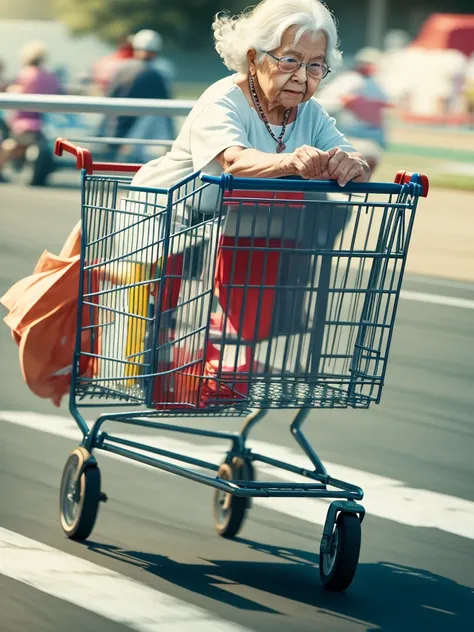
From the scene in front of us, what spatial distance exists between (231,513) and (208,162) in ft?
4.54

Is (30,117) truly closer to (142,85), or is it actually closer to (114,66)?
(142,85)

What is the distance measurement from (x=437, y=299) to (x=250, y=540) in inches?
243

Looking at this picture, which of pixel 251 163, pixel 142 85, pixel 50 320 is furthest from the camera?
pixel 142 85

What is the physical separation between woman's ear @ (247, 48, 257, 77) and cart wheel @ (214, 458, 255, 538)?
1.44m

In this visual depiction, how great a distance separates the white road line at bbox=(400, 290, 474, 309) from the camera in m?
11.0

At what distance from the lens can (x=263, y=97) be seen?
186 inches

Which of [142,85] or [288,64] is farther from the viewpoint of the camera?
[142,85]

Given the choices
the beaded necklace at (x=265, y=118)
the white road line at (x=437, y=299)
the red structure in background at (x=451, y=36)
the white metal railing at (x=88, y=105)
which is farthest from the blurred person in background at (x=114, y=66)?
the beaded necklace at (x=265, y=118)

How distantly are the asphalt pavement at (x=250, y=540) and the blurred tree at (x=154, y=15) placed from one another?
187ft

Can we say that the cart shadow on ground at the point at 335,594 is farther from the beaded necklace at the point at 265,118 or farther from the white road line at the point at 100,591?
the beaded necklace at the point at 265,118

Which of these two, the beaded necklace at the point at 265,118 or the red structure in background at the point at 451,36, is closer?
the beaded necklace at the point at 265,118

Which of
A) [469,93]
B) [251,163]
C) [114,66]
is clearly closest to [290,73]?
[251,163]

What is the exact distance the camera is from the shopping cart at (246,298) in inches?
175

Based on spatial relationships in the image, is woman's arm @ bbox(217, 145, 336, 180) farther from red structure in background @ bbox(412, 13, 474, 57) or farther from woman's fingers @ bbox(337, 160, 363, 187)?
red structure in background @ bbox(412, 13, 474, 57)
